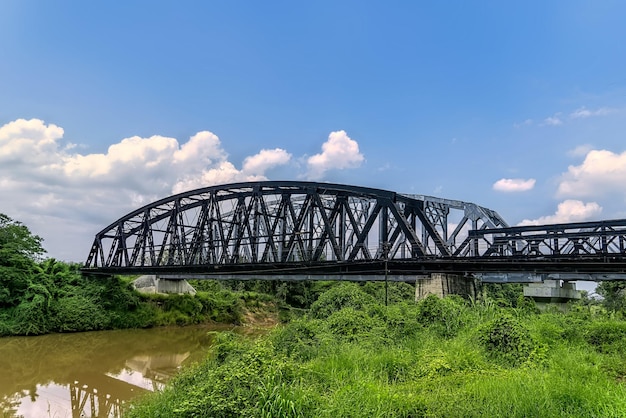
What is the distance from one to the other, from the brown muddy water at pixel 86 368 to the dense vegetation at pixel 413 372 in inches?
170

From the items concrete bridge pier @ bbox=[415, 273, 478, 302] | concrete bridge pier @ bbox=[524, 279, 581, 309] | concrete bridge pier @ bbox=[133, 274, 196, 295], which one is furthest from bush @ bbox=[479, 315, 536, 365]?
concrete bridge pier @ bbox=[133, 274, 196, 295]

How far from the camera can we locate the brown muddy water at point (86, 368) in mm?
13398

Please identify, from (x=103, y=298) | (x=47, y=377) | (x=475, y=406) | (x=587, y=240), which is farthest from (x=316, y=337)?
(x=103, y=298)

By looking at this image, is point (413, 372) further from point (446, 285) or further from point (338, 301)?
point (446, 285)

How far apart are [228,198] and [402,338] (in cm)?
2393

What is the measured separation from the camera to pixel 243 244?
29781mm

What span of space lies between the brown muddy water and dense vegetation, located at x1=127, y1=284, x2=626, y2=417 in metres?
4.32

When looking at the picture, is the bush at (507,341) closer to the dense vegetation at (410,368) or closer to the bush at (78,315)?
the dense vegetation at (410,368)

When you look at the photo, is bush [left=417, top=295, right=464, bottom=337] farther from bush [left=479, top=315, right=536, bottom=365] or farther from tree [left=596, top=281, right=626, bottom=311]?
tree [left=596, top=281, right=626, bottom=311]

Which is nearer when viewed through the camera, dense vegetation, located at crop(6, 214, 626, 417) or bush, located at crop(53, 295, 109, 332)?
dense vegetation, located at crop(6, 214, 626, 417)

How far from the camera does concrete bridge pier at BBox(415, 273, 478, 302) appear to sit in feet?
58.7

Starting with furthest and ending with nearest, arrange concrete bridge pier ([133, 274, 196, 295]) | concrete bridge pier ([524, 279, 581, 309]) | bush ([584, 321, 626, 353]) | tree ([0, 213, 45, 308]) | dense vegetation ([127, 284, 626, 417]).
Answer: concrete bridge pier ([133, 274, 196, 295]) → tree ([0, 213, 45, 308]) → concrete bridge pier ([524, 279, 581, 309]) → bush ([584, 321, 626, 353]) → dense vegetation ([127, 284, 626, 417])

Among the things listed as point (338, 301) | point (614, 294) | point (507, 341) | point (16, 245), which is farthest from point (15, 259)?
point (614, 294)

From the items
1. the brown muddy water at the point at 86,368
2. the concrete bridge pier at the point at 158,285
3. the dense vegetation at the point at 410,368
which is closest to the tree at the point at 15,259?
the brown muddy water at the point at 86,368
